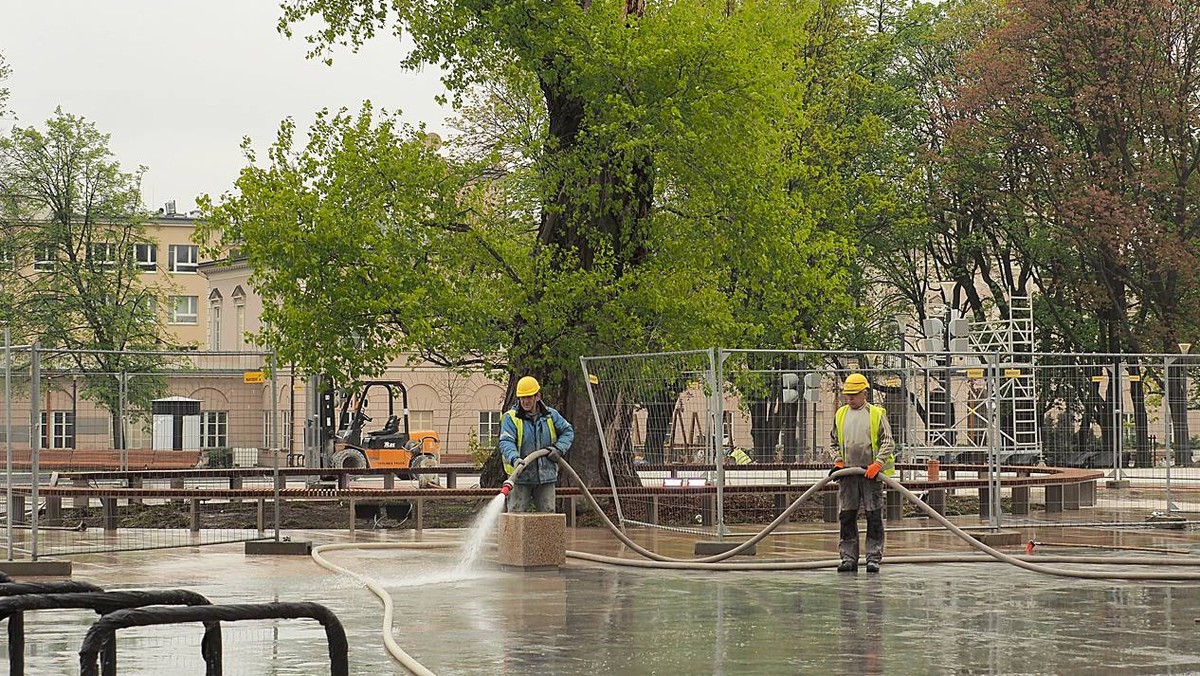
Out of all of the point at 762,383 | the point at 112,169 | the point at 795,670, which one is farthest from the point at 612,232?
the point at 112,169

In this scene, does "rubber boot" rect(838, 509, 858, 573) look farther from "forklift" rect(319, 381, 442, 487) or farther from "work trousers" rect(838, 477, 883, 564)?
"forklift" rect(319, 381, 442, 487)

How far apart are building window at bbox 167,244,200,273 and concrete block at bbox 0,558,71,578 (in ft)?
258

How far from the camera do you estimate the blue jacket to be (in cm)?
1897

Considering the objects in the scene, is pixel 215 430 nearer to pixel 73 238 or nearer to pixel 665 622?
pixel 665 622

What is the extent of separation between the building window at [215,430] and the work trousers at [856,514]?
1222 cm

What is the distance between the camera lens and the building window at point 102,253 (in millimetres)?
54250

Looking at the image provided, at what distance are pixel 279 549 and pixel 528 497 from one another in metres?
3.55

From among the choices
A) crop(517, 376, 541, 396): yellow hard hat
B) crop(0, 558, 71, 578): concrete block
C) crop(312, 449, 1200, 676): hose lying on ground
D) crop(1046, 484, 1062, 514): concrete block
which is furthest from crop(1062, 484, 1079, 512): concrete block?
crop(0, 558, 71, 578): concrete block

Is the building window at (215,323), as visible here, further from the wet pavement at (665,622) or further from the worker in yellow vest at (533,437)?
the worker in yellow vest at (533,437)

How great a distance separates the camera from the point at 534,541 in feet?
61.5

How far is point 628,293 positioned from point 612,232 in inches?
74.2

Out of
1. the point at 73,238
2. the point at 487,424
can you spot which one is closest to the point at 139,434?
the point at 73,238

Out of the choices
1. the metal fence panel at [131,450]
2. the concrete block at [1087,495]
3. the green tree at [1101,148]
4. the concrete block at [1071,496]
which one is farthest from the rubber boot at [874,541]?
the green tree at [1101,148]

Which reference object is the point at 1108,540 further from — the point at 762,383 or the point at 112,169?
the point at 112,169
